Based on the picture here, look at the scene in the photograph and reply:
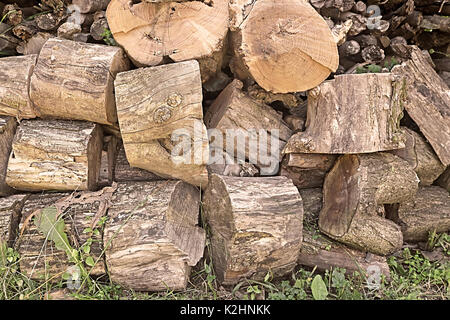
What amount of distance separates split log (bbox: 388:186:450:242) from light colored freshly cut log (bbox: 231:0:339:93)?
1.21m

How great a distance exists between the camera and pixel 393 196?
2596mm

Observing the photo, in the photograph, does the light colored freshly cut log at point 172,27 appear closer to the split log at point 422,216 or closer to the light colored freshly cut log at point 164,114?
the light colored freshly cut log at point 164,114

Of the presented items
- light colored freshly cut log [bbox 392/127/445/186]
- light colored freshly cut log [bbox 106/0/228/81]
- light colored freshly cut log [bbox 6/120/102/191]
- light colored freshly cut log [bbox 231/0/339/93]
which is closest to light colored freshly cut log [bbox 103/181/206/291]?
light colored freshly cut log [bbox 6/120/102/191]

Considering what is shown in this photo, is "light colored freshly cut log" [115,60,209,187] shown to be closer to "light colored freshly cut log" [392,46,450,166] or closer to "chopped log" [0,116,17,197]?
"chopped log" [0,116,17,197]

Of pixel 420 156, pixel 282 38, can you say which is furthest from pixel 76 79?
pixel 420 156

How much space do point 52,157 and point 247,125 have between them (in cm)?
127

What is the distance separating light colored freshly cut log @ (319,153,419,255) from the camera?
249 cm

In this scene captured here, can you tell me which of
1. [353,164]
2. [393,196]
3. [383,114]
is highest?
[383,114]

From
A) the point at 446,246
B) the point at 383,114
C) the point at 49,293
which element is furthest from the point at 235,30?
the point at 446,246

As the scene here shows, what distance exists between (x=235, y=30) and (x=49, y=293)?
1.90m

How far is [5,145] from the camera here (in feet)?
8.38

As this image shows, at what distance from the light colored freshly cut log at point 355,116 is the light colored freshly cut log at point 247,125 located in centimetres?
20
